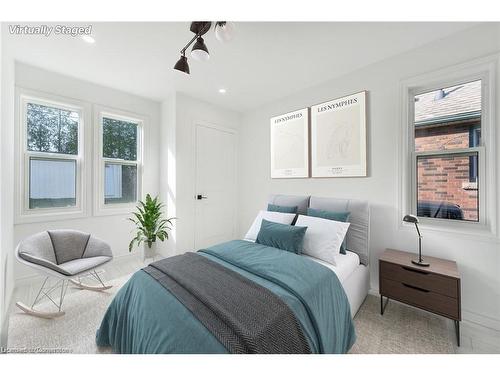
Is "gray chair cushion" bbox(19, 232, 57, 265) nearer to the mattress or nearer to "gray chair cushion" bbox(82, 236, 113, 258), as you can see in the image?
"gray chair cushion" bbox(82, 236, 113, 258)

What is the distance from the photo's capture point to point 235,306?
117cm

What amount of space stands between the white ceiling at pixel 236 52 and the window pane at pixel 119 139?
57 cm

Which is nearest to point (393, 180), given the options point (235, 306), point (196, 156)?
point (235, 306)

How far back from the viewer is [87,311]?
1.95 meters

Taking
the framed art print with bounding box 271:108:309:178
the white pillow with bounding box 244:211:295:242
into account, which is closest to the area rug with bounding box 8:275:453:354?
the white pillow with bounding box 244:211:295:242

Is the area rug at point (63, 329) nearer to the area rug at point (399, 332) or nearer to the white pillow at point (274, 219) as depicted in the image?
the white pillow at point (274, 219)

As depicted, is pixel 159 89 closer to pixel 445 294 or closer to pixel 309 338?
pixel 309 338

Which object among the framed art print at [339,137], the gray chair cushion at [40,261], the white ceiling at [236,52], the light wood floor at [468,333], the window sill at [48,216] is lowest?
the light wood floor at [468,333]

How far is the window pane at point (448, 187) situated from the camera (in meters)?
1.89

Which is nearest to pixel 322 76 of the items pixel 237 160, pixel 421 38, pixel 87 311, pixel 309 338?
pixel 421 38

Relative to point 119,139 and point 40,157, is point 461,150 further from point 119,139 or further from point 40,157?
point 40,157

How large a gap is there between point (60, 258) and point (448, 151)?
4145 millimetres

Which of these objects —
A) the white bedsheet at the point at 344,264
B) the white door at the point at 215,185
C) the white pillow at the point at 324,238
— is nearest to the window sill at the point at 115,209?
the white door at the point at 215,185

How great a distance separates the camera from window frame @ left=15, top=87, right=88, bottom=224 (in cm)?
240
